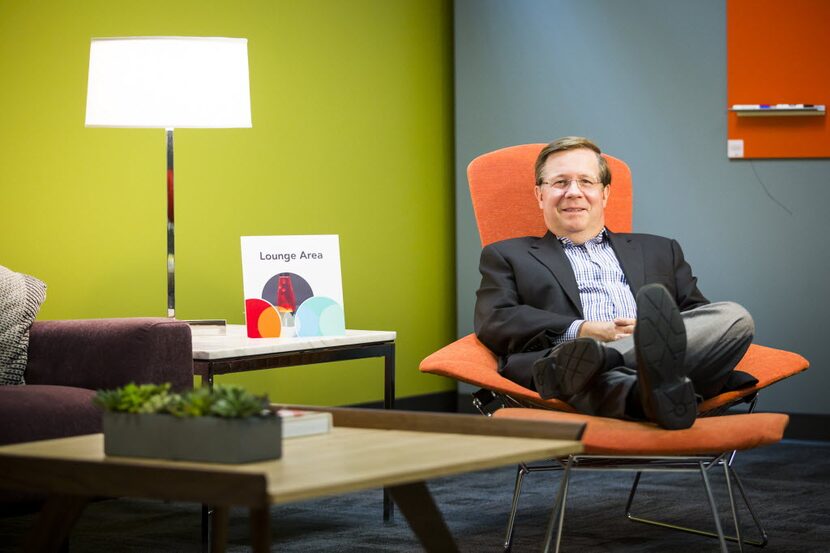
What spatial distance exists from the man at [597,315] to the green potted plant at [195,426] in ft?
3.50

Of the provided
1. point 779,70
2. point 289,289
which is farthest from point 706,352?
point 779,70

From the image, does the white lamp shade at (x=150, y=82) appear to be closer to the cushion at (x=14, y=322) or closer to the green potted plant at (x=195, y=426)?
the cushion at (x=14, y=322)

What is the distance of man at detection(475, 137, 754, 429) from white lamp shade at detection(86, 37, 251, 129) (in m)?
0.96

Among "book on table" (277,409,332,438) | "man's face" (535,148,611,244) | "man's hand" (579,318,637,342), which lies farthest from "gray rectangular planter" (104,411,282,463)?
"man's face" (535,148,611,244)

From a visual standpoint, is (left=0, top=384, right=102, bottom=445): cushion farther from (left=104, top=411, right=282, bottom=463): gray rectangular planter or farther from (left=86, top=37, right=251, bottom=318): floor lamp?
(left=104, top=411, right=282, bottom=463): gray rectangular planter

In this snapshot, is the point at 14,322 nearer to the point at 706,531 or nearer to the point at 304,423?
the point at 304,423

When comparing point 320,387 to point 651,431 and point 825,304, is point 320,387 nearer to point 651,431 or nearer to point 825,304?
point 825,304

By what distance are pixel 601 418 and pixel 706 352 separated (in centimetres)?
33

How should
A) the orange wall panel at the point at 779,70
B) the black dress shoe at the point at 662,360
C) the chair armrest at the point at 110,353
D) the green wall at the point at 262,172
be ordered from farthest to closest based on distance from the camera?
1. the orange wall panel at the point at 779,70
2. the green wall at the point at 262,172
3. the chair armrest at the point at 110,353
4. the black dress shoe at the point at 662,360

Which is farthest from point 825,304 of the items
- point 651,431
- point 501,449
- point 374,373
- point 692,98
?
point 501,449

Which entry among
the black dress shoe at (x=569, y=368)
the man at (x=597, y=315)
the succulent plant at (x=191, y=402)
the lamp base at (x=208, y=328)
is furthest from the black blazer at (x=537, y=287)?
the succulent plant at (x=191, y=402)

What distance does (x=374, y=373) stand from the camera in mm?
5715

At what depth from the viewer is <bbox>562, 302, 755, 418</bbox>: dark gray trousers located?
292 cm

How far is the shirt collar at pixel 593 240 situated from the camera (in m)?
3.70
